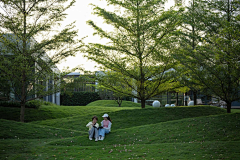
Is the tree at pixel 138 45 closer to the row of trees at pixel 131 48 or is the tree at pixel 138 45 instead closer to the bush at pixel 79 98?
the row of trees at pixel 131 48

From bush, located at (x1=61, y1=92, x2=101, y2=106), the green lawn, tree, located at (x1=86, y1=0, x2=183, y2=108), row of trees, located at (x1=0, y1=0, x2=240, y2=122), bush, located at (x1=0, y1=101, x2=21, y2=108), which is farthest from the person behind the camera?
bush, located at (x1=61, y1=92, x2=101, y2=106)

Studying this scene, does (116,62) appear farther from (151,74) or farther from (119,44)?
(151,74)

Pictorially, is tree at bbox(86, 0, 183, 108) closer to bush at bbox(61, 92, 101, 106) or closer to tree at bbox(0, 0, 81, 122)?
tree at bbox(0, 0, 81, 122)

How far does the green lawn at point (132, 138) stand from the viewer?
720 cm

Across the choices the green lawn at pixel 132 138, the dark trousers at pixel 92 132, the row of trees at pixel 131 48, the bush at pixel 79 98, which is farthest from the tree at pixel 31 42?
the bush at pixel 79 98

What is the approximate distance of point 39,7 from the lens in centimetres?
1326

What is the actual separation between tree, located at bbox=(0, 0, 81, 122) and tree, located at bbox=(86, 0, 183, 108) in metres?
2.01

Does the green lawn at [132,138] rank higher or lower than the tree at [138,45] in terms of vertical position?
lower

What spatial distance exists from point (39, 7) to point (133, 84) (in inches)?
280

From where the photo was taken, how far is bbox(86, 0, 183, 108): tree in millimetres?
14602

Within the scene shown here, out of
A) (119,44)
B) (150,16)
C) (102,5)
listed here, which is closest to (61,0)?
(102,5)

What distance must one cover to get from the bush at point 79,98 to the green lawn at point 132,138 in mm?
13876

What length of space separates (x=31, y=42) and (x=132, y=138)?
26.2 ft

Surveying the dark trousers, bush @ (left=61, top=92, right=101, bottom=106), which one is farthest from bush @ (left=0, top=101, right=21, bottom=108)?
bush @ (left=61, top=92, right=101, bottom=106)
